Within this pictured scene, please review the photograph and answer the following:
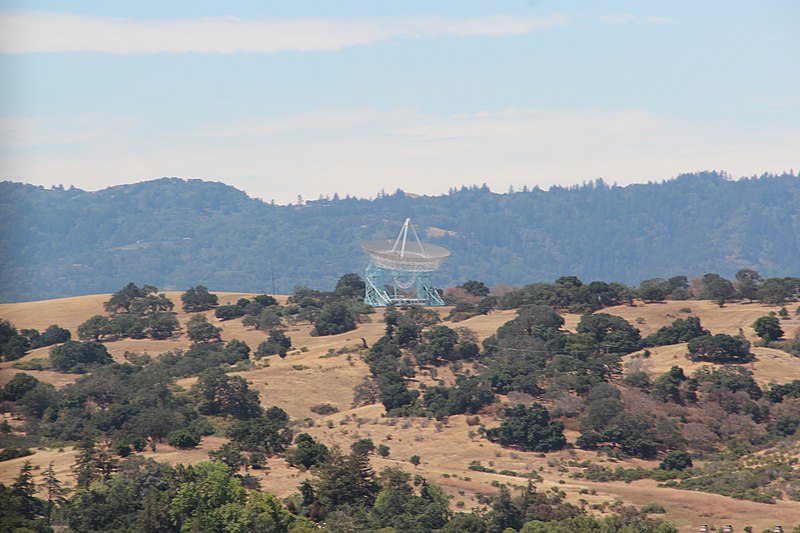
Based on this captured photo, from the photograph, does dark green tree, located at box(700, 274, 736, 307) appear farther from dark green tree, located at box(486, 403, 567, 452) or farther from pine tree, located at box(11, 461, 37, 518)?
pine tree, located at box(11, 461, 37, 518)

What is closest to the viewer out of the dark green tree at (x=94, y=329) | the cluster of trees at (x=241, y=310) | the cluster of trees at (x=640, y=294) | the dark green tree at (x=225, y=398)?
the dark green tree at (x=225, y=398)

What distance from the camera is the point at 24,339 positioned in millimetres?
167625

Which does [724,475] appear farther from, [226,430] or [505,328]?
[505,328]

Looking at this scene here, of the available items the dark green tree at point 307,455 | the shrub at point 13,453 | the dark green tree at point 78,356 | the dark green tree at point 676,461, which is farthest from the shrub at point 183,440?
the dark green tree at point 78,356

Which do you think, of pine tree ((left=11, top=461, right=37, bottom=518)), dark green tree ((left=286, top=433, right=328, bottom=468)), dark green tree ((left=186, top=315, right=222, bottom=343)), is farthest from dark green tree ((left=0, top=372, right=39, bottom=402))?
pine tree ((left=11, top=461, right=37, bottom=518))

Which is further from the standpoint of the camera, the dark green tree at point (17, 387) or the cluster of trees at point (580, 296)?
the cluster of trees at point (580, 296)

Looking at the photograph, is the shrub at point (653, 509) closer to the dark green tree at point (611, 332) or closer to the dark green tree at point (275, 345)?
the dark green tree at point (611, 332)

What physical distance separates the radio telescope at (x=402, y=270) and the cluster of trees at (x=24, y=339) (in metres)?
44.6

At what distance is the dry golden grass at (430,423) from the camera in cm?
9300

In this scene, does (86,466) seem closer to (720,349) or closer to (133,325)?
(720,349)

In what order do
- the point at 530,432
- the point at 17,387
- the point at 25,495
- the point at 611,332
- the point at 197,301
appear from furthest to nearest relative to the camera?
the point at 197,301 < the point at 611,332 < the point at 17,387 < the point at 530,432 < the point at 25,495

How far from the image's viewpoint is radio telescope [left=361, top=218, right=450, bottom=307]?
18262cm

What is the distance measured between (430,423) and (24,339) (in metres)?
67.6

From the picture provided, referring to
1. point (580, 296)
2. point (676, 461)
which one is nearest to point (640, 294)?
point (580, 296)
